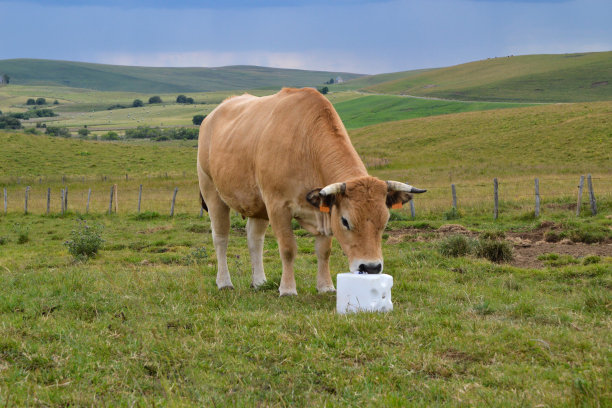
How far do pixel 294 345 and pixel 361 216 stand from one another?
6.78 ft

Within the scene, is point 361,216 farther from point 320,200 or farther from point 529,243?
point 529,243

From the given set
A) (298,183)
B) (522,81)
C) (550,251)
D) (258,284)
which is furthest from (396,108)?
(298,183)

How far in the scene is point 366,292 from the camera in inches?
262

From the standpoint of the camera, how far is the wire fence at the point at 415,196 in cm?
2122

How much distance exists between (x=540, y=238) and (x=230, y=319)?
1145 centimetres

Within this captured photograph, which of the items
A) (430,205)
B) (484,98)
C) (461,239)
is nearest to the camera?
(461,239)

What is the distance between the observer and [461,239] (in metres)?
12.5

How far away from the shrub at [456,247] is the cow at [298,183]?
4601 millimetres

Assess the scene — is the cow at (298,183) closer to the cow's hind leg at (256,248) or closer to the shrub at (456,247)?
the cow's hind leg at (256,248)

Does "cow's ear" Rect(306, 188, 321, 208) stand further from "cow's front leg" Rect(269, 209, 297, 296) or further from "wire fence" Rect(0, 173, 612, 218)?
"wire fence" Rect(0, 173, 612, 218)

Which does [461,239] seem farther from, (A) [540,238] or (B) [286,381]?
(B) [286,381]

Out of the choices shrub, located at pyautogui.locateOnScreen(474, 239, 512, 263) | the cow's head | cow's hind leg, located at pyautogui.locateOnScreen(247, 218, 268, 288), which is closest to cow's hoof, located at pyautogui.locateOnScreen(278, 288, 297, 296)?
cow's hind leg, located at pyautogui.locateOnScreen(247, 218, 268, 288)

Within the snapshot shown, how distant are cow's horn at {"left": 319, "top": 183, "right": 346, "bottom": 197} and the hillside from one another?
97.7 m

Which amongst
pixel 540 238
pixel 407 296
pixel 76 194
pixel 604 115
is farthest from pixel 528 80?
pixel 407 296
